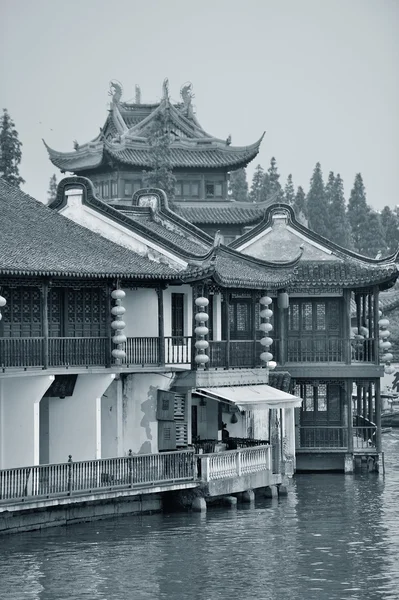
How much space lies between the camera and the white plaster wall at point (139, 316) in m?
44.0

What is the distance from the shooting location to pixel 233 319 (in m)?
48.3

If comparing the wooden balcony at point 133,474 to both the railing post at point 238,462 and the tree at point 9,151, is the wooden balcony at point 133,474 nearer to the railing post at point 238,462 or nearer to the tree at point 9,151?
the railing post at point 238,462

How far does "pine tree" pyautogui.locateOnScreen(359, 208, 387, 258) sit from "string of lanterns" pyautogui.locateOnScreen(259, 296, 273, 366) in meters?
79.3

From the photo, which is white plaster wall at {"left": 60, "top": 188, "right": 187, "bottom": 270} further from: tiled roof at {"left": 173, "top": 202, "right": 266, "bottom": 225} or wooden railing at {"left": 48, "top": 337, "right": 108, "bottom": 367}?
tiled roof at {"left": 173, "top": 202, "right": 266, "bottom": 225}

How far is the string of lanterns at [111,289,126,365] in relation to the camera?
41.4 metres

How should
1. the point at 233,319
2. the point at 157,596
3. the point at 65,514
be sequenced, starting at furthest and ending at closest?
the point at 233,319, the point at 65,514, the point at 157,596

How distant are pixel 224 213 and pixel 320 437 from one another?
3135 cm

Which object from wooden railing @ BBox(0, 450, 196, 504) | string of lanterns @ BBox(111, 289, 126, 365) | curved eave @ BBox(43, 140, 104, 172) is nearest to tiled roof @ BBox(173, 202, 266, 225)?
curved eave @ BBox(43, 140, 104, 172)

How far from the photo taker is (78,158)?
83.2m

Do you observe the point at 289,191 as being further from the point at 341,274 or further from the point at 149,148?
the point at 341,274

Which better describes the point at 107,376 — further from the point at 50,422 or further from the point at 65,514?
the point at 65,514

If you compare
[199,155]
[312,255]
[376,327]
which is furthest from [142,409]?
[199,155]

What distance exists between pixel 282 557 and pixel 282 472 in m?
11.3

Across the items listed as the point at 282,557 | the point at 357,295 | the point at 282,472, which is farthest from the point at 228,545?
the point at 357,295
